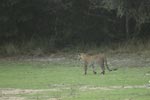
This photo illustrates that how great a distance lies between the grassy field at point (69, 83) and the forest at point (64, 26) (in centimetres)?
1021

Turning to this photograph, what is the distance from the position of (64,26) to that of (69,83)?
22.1 m

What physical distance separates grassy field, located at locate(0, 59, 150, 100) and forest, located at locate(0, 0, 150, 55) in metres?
10.2

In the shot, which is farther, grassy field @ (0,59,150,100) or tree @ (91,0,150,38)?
tree @ (91,0,150,38)

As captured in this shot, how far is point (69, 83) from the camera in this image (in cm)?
2316

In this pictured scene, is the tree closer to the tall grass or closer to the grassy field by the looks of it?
the tall grass

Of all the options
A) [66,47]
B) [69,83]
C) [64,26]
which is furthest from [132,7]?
[69,83]

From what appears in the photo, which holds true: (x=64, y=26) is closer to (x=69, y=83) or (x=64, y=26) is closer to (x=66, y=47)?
(x=66, y=47)

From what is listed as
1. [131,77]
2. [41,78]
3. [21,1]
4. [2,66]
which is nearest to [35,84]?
[41,78]

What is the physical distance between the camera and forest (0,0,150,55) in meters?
43.4

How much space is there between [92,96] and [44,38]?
88.0ft

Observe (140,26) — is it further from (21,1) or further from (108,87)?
(108,87)

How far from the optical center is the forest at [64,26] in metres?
43.4

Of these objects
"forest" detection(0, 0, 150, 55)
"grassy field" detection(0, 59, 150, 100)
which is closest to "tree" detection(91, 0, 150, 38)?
"forest" detection(0, 0, 150, 55)

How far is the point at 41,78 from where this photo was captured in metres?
25.8
